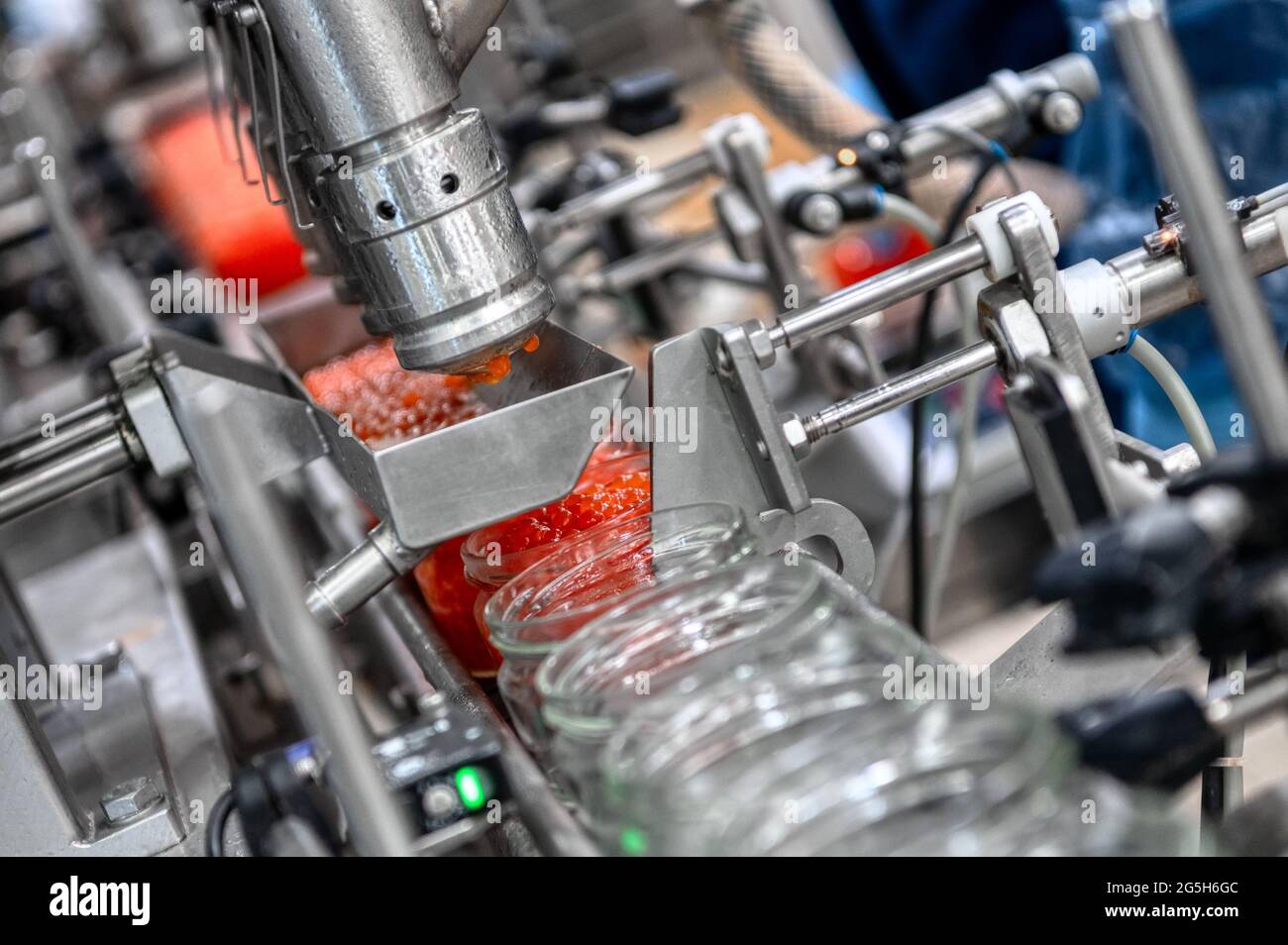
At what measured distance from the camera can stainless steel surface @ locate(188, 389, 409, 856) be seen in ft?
1.63

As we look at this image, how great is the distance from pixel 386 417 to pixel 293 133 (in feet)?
0.92

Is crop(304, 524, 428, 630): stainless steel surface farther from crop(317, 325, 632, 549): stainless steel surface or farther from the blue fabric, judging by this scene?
the blue fabric

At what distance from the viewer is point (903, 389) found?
2.70ft

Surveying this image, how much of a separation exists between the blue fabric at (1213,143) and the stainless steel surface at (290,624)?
1315mm

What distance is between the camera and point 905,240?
2.89m

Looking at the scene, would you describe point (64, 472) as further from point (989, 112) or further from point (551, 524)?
point (989, 112)

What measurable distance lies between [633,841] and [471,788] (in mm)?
115

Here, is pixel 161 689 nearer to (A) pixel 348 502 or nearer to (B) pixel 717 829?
(A) pixel 348 502

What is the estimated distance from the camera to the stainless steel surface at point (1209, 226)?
53cm

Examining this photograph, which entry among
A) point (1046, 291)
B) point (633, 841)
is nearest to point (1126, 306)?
point (1046, 291)

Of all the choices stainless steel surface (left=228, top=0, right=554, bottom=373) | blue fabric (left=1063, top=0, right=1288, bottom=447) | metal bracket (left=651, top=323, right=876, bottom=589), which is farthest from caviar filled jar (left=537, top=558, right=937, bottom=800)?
blue fabric (left=1063, top=0, right=1288, bottom=447)

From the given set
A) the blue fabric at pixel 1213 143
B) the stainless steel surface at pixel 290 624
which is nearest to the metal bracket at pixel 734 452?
the stainless steel surface at pixel 290 624

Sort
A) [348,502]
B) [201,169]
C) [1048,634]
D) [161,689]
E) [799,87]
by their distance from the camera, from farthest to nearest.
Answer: [201,169], [799,87], [348,502], [161,689], [1048,634]

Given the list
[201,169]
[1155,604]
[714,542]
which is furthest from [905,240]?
[1155,604]
